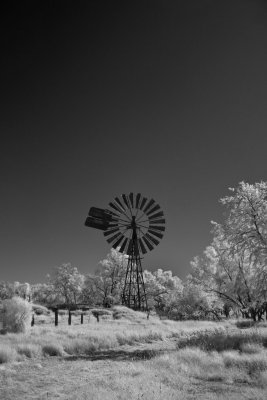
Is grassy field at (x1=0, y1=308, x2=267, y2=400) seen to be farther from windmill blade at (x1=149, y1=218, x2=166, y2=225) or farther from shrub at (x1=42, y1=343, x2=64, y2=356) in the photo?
windmill blade at (x1=149, y1=218, x2=166, y2=225)

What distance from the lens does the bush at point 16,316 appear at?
18312 mm

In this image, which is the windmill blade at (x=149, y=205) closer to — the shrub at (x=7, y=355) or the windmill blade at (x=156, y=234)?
the windmill blade at (x=156, y=234)

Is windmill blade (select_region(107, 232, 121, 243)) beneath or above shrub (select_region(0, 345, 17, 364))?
above

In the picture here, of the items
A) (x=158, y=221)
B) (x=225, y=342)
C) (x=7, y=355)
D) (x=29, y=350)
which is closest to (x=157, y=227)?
(x=158, y=221)

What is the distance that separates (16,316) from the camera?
18578 millimetres

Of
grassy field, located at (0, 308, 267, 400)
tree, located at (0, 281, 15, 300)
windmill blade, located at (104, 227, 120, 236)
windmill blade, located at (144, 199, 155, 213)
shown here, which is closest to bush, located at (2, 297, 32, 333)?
grassy field, located at (0, 308, 267, 400)

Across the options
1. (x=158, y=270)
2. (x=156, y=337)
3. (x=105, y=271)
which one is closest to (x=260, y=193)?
(x=156, y=337)

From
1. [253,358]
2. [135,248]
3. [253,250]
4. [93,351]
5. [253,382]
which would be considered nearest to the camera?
[253,382]

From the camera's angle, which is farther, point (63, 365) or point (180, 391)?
point (63, 365)

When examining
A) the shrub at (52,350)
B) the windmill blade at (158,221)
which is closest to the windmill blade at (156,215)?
the windmill blade at (158,221)

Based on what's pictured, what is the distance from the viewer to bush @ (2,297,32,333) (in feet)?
60.1

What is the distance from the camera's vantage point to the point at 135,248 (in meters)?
40.8

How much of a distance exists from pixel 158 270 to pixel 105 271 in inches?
610

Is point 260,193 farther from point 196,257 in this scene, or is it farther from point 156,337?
point 196,257
